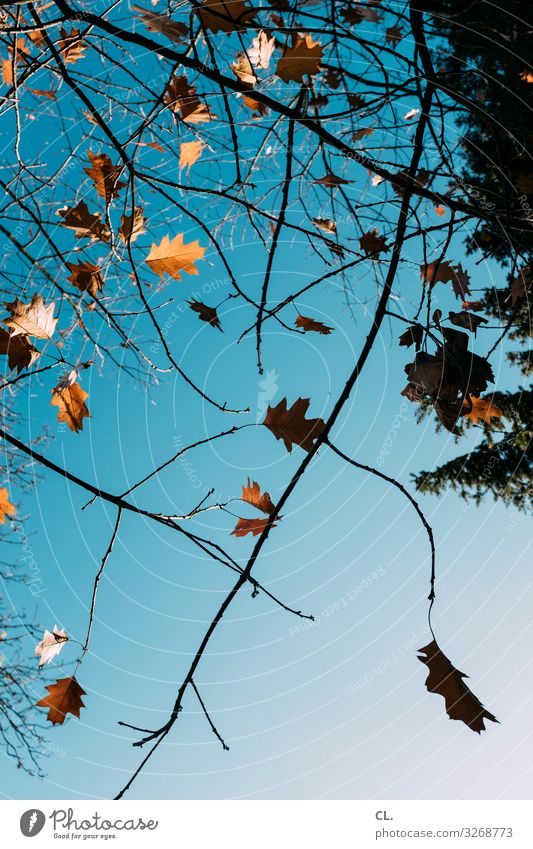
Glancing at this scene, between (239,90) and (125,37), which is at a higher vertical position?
(125,37)

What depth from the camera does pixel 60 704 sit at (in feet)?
4.22

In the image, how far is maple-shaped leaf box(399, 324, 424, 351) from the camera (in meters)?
1.25

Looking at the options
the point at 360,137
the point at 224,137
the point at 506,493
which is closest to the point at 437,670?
the point at 224,137

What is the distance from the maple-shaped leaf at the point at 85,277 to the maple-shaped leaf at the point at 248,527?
0.62 meters

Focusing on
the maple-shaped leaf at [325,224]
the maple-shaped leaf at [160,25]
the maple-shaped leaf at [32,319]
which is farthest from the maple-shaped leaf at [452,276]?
the maple-shaped leaf at [32,319]

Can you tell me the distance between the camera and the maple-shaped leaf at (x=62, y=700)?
4.18 ft

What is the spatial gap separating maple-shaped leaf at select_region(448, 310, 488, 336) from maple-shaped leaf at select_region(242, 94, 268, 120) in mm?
772

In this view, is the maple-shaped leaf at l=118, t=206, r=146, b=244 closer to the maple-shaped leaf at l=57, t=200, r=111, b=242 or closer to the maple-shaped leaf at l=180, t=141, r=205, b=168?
the maple-shaped leaf at l=57, t=200, r=111, b=242

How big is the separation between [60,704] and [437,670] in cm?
81

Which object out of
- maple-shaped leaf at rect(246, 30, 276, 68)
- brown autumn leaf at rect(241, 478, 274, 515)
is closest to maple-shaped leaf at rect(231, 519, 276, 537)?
brown autumn leaf at rect(241, 478, 274, 515)

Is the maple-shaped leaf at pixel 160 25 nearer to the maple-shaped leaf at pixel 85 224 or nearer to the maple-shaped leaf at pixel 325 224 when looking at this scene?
the maple-shaped leaf at pixel 85 224
